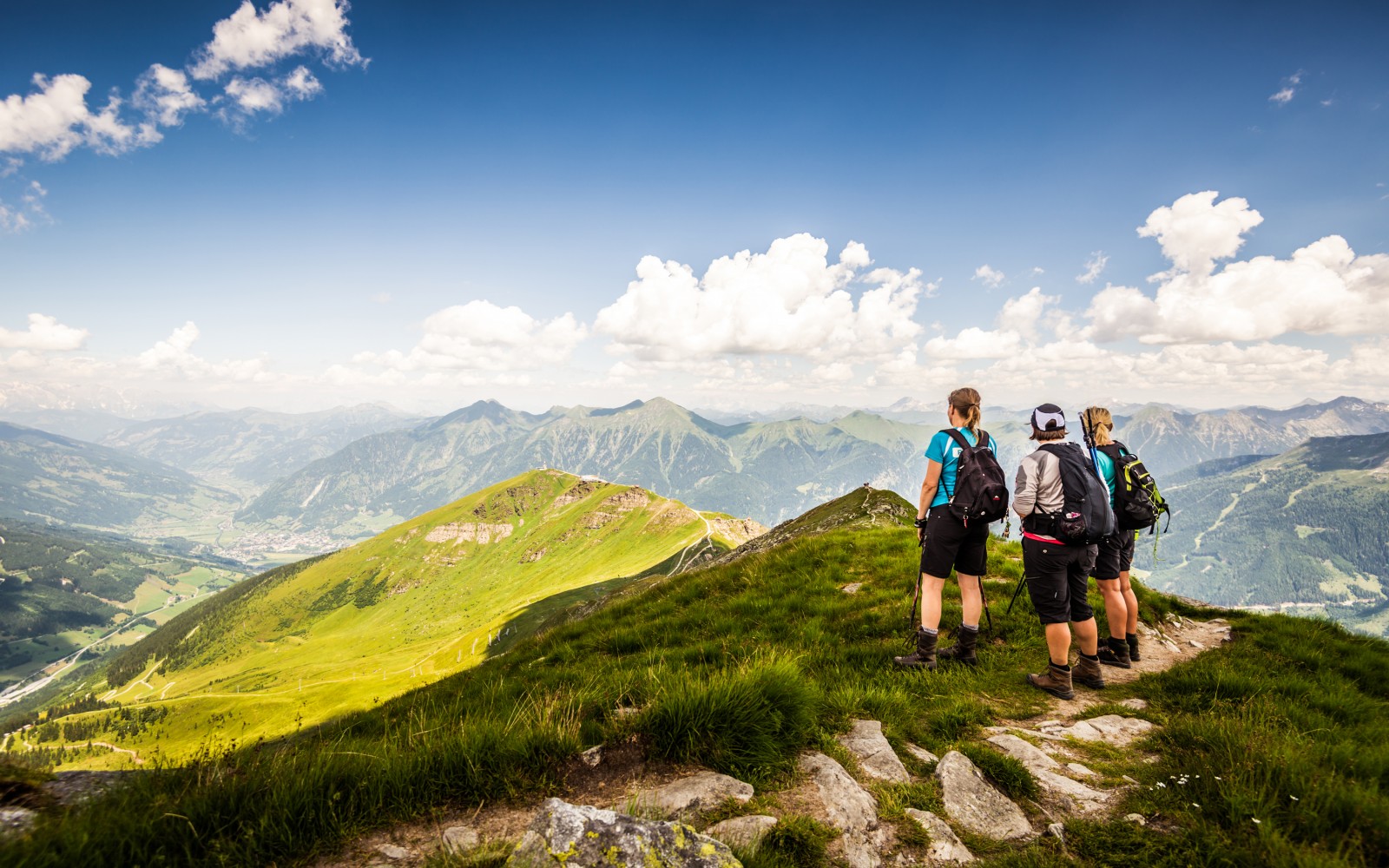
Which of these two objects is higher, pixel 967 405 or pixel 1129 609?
pixel 967 405

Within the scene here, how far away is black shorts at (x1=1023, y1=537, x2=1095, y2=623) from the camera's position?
26.4 ft

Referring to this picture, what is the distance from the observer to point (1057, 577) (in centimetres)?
808


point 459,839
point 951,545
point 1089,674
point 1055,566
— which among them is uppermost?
point 951,545

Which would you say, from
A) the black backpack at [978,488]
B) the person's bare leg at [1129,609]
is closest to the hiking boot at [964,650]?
the black backpack at [978,488]

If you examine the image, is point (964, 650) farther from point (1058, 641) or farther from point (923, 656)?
point (1058, 641)

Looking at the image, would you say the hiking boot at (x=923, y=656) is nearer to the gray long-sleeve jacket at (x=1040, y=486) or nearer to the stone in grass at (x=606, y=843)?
the gray long-sleeve jacket at (x=1040, y=486)

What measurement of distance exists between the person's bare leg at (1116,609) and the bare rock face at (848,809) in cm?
713

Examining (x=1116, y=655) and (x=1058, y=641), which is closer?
(x=1058, y=641)

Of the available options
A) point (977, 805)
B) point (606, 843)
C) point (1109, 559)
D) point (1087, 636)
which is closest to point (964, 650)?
point (1087, 636)

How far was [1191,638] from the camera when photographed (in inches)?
402

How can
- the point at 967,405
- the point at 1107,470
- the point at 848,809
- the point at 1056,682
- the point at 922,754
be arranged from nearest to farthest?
the point at 848,809 < the point at 922,754 < the point at 1056,682 < the point at 967,405 < the point at 1107,470

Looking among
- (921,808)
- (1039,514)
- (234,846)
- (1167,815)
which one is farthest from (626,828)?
(1039,514)

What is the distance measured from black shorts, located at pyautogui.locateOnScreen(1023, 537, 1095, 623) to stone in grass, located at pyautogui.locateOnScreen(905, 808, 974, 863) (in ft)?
15.7

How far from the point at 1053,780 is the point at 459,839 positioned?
528cm
